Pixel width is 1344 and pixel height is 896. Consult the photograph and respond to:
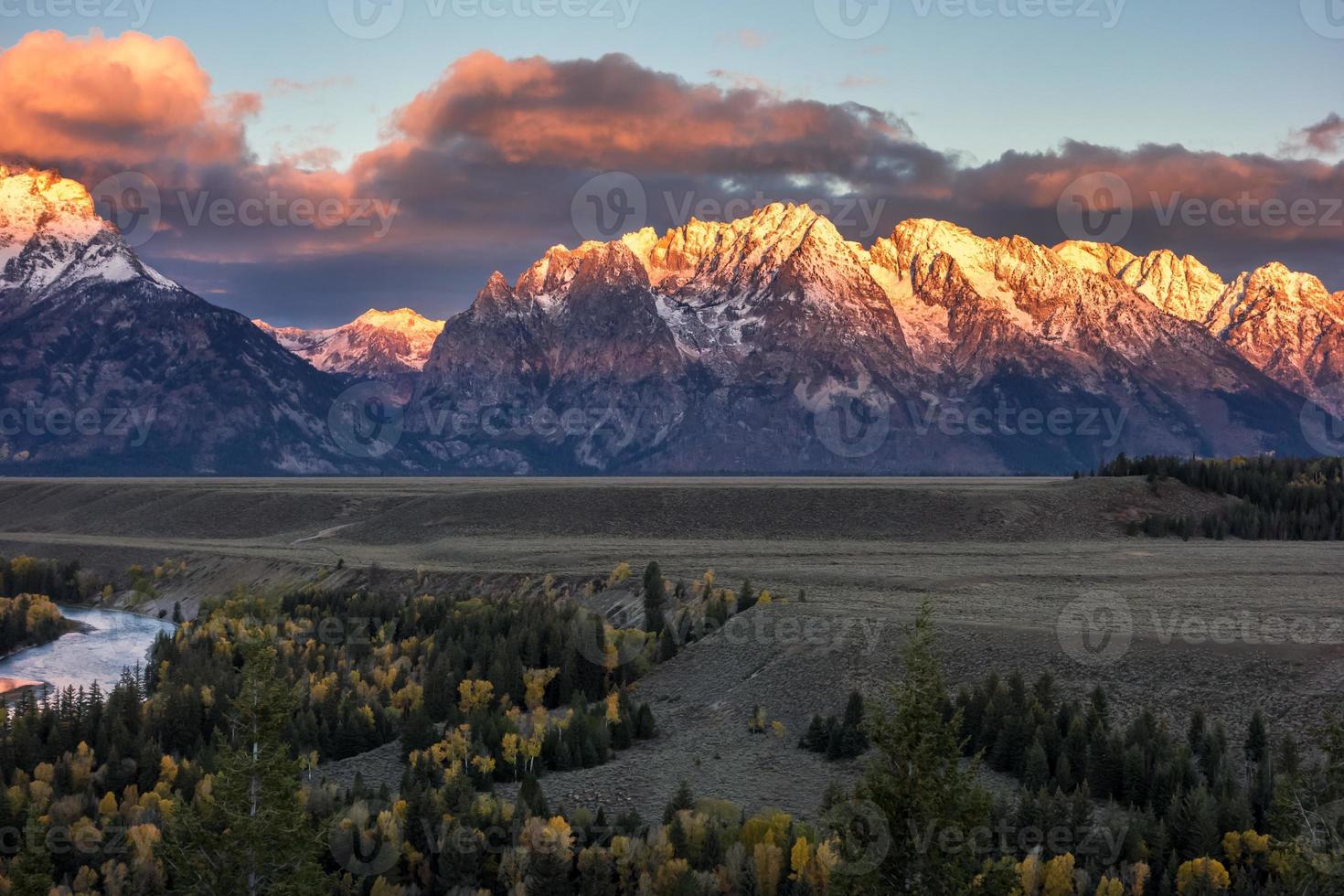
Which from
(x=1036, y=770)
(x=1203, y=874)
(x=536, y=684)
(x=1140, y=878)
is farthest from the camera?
(x=536, y=684)

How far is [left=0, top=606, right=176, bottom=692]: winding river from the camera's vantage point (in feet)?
230

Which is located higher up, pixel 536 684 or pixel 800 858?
pixel 800 858

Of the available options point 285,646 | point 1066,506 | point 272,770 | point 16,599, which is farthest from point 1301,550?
point 16,599

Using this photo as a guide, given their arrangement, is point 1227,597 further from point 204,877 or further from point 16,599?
point 16,599

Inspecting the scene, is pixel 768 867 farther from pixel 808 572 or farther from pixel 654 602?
pixel 808 572

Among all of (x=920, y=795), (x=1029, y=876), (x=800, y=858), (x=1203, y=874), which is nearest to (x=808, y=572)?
(x=800, y=858)

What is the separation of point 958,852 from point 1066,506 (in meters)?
92.0

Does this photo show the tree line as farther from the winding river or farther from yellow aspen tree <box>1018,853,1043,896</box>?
the winding river

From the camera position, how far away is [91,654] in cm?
7694

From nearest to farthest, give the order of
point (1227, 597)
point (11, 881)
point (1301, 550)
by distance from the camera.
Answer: point (11, 881) < point (1227, 597) < point (1301, 550)

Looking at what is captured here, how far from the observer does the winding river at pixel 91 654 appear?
70.0m

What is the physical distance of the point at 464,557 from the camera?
92.0 meters

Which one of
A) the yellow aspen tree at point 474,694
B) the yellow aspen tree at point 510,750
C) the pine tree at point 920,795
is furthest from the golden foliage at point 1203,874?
the yellow aspen tree at point 474,694

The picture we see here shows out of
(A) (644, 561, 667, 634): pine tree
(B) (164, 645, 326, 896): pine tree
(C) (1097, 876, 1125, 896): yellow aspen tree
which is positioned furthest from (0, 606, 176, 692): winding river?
(C) (1097, 876, 1125, 896): yellow aspen tree
